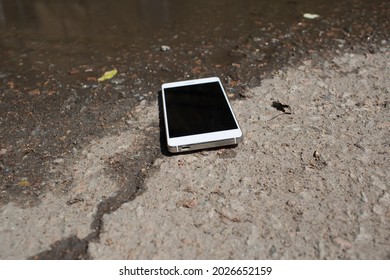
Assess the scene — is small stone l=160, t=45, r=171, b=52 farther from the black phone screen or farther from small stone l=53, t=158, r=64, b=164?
small stone l=53, t=158, r=64, b=164

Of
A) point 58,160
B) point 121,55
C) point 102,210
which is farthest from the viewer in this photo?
point 121,55

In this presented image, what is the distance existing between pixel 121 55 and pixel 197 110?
118 cm

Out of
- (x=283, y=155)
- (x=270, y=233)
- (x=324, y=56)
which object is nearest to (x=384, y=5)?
(x=324, y=56)

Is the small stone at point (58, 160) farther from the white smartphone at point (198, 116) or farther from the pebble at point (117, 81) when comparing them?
the pebble at point (117, 81)

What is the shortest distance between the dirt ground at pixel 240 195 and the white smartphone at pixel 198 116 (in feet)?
0.29

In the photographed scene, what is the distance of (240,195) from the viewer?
1.81 metres

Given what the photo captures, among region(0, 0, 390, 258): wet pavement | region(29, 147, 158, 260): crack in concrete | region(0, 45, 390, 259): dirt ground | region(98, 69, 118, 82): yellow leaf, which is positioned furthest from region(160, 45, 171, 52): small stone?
region(29, 147, 158, 260): crack in concrete

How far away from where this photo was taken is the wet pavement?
213cm

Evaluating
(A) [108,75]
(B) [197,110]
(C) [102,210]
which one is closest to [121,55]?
(A) [108,75]

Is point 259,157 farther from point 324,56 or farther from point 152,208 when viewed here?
point 324,56

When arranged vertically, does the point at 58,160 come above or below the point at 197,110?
below

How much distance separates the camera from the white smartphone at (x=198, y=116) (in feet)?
6.59

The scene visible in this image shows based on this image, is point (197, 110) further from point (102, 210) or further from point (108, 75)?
point (108, 75)

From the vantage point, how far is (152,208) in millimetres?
1777
